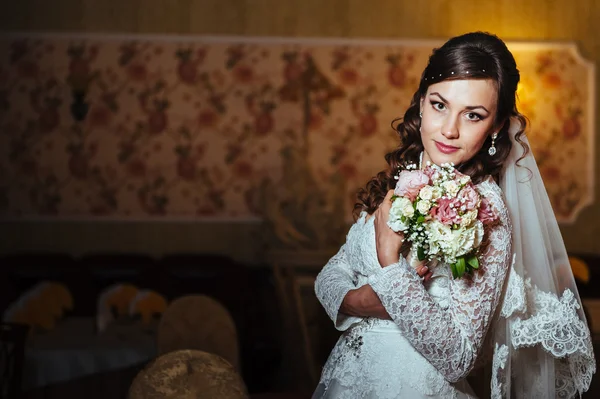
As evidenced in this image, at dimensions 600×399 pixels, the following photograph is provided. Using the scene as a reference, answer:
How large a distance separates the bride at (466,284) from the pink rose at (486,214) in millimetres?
42

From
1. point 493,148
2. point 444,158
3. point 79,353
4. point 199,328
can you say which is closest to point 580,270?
point 199,328

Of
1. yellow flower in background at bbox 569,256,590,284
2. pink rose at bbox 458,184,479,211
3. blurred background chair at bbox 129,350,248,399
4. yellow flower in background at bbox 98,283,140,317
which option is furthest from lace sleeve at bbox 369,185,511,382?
yellow flower in background at bbox 569,256,590,284

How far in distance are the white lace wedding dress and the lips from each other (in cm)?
12

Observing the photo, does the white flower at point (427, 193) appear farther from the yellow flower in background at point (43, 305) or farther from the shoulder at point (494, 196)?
the yellow flower in background at point (43, 305)

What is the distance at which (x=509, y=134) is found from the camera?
2012mm

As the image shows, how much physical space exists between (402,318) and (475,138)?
17.7 inches

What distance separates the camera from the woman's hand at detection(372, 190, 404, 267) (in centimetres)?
188

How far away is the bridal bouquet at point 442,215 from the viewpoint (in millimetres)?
1762

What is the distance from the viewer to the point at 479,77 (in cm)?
187

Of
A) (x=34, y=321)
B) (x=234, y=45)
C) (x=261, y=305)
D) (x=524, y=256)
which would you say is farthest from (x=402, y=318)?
(x=234, y=45)

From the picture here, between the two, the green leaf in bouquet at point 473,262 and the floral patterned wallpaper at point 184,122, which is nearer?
the green leaf in bouquet at point 473,262

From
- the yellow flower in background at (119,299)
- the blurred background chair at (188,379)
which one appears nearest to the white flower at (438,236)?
the blurred background chair at (188,379)

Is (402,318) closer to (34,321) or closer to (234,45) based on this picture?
(34,321)

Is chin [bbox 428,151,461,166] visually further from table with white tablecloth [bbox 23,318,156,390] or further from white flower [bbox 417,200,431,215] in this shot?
table with white tablecloth [bbox 23,318,156,390]
